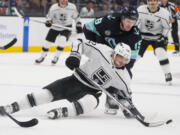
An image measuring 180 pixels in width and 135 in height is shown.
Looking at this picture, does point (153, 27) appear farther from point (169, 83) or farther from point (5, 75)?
point (5, 75)

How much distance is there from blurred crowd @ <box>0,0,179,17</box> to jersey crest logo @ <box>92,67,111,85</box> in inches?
207

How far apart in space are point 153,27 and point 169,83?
724 millimetres

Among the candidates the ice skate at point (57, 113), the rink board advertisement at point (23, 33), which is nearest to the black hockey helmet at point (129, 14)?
the ice skate at point (57, 113)

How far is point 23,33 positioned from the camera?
902cm

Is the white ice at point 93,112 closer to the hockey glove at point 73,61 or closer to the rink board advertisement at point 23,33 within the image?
the rink board advertisement at point 23,33

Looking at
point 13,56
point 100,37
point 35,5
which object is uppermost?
point 100,37

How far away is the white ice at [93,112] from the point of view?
10.9 feet

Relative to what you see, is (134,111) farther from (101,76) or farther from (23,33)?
(23,33)

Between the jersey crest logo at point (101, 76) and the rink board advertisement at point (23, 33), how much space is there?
5043mm

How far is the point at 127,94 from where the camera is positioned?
3762 millimetres

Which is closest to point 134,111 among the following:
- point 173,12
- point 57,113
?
point 57,113

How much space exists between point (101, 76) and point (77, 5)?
21.6 ft

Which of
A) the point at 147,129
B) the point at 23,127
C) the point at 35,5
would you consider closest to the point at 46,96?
the point at 23,127

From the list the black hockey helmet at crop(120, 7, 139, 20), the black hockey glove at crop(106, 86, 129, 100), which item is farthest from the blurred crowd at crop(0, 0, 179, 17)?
the black hockey glove at crop(106, 86, 129, 100)
